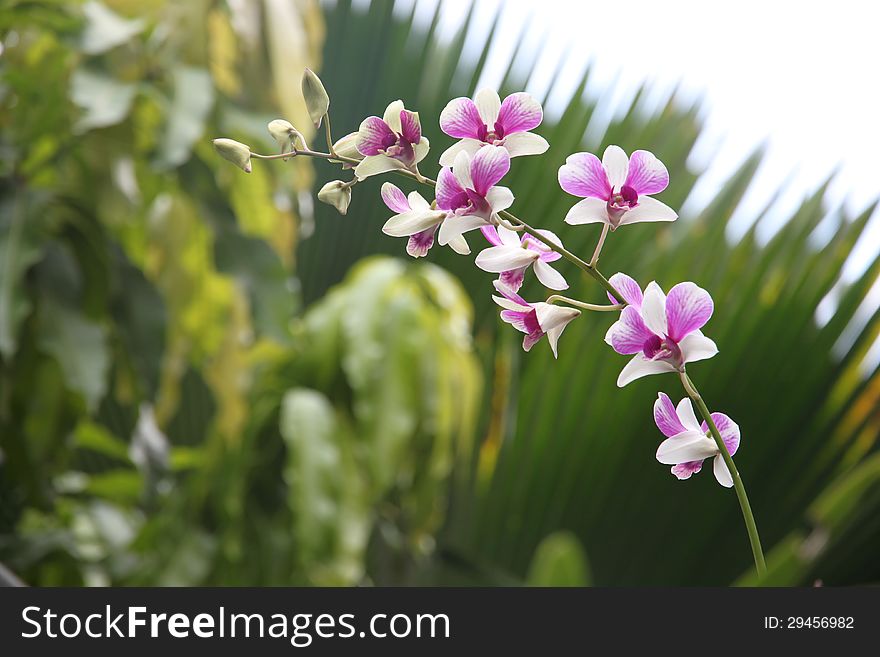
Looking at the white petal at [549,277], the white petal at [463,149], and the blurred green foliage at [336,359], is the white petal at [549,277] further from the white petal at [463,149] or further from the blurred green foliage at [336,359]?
the blurred green foliage at [336,359]

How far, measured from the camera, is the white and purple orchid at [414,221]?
14 centimetres

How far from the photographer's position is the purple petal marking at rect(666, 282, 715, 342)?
14cm

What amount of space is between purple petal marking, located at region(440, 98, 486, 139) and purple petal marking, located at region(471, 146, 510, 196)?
0.01 meters

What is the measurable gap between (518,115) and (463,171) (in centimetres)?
2

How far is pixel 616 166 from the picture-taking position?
0.47ft

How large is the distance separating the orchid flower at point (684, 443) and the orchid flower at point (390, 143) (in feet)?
0.20

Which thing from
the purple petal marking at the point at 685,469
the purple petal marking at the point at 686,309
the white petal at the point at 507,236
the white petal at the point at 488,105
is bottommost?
Answer: the purple petal marking at the point at 685,469

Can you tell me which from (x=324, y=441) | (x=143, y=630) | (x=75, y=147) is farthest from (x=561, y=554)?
(x=75, y=147)

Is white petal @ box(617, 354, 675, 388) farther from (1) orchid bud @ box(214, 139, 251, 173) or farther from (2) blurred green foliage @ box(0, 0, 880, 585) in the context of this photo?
(2) blurred green foliage @ box(0, 0, 880, 585)

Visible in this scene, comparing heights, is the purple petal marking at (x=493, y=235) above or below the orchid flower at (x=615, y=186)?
below

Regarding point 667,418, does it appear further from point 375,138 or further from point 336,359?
point 336,359

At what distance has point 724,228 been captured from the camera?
0.85 metres

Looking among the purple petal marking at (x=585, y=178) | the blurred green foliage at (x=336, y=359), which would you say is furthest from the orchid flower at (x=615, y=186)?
the blurred green foliage at (x=336, y=359)

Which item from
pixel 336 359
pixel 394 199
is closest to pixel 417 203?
pixel 394 199
